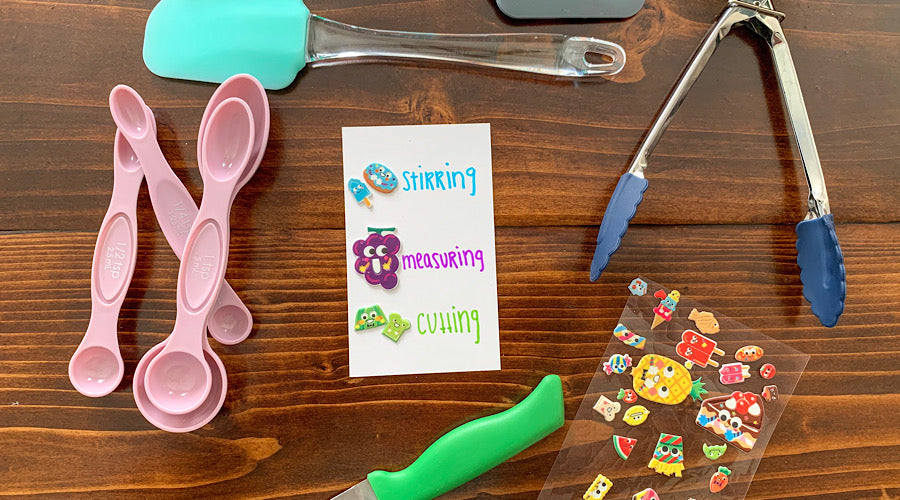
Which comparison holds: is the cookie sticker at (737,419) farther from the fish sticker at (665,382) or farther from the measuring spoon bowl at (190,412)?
the measuring spoon bowl at (190,412)

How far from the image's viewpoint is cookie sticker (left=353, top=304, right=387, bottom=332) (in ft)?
1.68

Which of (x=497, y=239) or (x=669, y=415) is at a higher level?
(x=497, y=239)

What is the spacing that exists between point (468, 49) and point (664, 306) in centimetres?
30

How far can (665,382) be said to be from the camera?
52 centimetres

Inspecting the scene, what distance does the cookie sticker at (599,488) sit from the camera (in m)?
0.52

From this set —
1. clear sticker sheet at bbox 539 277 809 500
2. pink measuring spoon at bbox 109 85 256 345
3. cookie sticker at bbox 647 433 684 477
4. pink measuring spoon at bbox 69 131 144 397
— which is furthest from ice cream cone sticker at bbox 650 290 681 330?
pink measuring spoon at bbox 69 131 144 397

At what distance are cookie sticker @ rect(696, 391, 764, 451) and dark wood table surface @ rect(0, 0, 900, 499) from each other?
0.10 ft

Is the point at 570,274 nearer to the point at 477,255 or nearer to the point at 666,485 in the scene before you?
the point at 477,255

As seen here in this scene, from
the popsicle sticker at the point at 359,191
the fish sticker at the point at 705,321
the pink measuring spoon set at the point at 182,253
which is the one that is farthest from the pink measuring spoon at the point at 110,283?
the fish sticker at the point at 705,321

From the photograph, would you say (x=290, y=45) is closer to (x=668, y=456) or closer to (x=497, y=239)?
(x=497, y=239)

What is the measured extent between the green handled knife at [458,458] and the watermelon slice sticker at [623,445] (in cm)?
7

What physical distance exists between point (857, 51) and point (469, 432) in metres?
0.51

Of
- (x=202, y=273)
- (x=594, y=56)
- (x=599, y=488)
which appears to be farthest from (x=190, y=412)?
(x=594, y=56)

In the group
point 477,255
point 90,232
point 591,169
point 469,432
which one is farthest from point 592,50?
point 90,232
